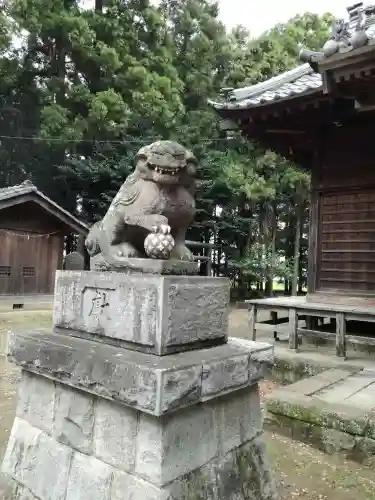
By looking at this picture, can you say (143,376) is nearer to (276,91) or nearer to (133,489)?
(133,489)

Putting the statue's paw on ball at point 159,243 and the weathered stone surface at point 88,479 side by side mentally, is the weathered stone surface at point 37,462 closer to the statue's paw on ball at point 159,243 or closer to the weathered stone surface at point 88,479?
the weathered stone surface at point 88,479

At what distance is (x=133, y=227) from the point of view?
2.52 meters

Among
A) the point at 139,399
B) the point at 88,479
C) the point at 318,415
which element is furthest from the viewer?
the point at 318,415

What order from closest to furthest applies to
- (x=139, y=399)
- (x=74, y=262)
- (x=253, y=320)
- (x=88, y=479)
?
(x=139, y=399) < (x=88, y=479) < (x=253, y=320) < (x=74, y=262)

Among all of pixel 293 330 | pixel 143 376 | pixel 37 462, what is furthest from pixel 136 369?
pixel 293 330

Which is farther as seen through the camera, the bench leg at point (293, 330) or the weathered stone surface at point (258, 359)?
the bench leg at point (293, 330)

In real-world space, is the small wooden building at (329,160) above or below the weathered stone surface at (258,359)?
above

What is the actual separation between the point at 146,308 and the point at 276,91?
5336 mm

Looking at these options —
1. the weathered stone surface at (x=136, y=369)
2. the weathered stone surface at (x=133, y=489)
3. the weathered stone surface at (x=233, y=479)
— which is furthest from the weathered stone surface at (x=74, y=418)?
the weathered stone surface at (x=233, y=479)

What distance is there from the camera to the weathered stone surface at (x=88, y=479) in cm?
213

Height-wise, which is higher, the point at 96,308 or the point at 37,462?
the point at 96,308

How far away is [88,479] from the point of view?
2.21 metres

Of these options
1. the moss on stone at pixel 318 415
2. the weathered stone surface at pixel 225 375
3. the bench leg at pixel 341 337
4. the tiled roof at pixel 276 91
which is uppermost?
the tiled roof at pixel 276 91

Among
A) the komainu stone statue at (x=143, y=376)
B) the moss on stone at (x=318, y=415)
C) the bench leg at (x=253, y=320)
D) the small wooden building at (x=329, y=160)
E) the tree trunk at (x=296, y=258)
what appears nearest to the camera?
the komainu stone statue at (x=143, y=376)
